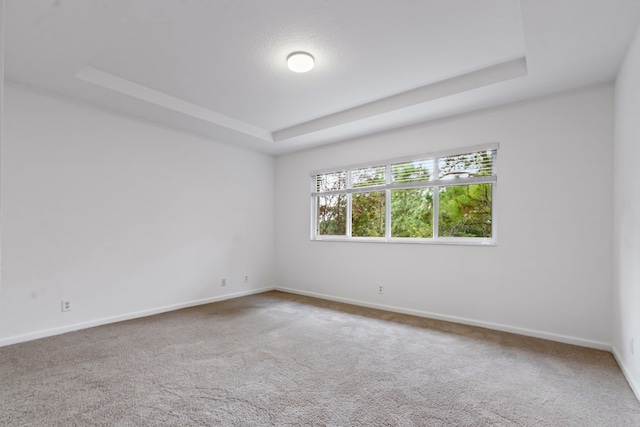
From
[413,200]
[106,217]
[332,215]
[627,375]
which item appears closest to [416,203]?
[413,200]

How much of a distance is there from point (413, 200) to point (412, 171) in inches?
15.6

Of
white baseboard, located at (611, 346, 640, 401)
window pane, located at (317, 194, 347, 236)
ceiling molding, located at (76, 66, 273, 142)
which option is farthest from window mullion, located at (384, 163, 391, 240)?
white baseboard, located at (611, 346, 640, 401)

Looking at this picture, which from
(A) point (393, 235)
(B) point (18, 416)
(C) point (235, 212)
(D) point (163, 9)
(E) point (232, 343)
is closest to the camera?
(B) point (18, 416)

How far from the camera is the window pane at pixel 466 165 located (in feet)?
12.6

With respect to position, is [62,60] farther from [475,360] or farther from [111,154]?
[475,360]

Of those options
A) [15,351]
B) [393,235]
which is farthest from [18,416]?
[393,235]

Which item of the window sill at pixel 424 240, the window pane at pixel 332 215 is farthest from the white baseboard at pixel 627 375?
the window pane at pixel 332 215

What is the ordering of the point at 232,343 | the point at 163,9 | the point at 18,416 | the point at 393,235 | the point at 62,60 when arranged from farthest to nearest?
1. the point at 393,235
2. the point at 232,343
3. the point at 62,60
4. the point at 163,9
5. the point at 18,416

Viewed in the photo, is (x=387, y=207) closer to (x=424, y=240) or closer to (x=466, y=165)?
(x=424, y=240)

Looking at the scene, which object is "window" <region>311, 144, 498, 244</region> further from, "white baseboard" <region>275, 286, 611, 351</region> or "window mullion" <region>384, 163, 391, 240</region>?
"white baseboard" <region>275, 286, 611, 351</region>

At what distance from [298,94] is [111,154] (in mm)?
2362

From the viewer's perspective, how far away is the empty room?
2262 millimetres

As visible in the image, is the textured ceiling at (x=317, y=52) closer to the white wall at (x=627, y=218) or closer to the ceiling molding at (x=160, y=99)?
the ceiling molding at (x=160, y=99)

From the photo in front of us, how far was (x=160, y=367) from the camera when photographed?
2650 millimetres
